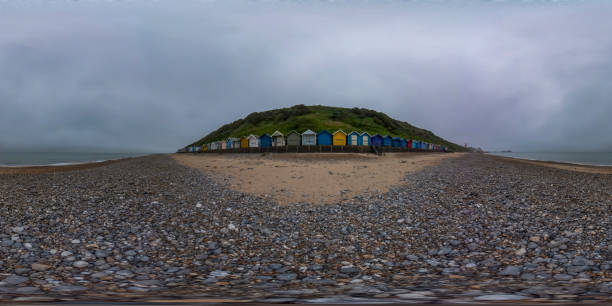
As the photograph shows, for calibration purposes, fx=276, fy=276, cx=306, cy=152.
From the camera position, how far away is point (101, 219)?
874 cm

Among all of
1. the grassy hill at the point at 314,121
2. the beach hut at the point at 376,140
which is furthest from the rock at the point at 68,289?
the grassy hill at the point at 314,121

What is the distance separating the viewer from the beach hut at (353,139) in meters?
59.2

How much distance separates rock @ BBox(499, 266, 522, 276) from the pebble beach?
0.06 ft

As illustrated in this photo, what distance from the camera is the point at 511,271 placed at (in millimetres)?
5574

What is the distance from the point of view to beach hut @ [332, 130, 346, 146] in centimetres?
5794

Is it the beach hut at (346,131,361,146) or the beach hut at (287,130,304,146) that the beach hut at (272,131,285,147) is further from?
the beach hut at (346,131,361,146)

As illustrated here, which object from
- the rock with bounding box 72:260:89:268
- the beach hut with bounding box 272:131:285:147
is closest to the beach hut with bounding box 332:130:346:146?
the beach hut with bounding box 272:131:285:147

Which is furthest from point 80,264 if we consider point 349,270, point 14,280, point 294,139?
point 294,139

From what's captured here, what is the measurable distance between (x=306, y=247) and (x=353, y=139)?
2115 inches

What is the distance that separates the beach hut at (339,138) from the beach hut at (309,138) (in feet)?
13.2

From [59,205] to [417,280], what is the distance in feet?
39.1

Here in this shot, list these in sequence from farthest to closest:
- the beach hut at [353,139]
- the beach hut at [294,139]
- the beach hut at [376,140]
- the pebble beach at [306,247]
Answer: the beach hut at [376,140] → the beach hut at [294,139] → the beach hut at [353,139] → the pebble beach at [306,247]

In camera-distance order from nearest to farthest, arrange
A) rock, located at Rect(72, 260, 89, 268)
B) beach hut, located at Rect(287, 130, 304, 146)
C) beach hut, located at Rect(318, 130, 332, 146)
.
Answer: rock, located at Rect(72, 260, 89, 268)
beach hut, located at Rect(318, 130, 332, 146)
beach hut, located at Rect(287, 130, 304, 146)

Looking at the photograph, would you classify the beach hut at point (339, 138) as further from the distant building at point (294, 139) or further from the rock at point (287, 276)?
the rock at point (287, 276)
